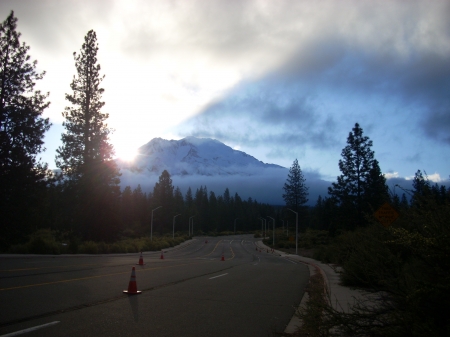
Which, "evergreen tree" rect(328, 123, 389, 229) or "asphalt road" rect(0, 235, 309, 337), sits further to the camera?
"evergreen tree" rect(328, 123, 389, 229)

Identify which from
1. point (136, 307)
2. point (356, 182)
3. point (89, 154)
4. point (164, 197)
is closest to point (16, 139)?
point (89, 154)

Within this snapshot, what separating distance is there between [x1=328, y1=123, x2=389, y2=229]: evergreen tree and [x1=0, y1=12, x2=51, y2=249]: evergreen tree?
3770 cm

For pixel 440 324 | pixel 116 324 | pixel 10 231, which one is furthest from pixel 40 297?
pixel 10 231

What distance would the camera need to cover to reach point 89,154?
136 feet

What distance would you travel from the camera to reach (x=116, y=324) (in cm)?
644

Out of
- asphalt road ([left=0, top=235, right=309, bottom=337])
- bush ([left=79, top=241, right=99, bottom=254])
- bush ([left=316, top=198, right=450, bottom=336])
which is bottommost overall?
bush ([left=79, top=241, right=99, bottom=254])

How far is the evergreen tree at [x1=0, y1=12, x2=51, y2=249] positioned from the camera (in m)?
30.1

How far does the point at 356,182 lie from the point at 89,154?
1383 inches

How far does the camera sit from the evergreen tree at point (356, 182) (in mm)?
49094

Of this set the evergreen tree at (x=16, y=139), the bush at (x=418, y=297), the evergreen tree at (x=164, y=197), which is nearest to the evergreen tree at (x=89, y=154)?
the evergreen tree at (x=16, y=139)

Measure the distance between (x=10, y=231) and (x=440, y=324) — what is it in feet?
109

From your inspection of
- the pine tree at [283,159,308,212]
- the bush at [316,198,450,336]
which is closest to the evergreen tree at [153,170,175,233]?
the pine tree at [283,159,308,212]

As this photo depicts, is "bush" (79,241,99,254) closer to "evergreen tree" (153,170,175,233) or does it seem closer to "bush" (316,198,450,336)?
"bush" (316,198,450,336)

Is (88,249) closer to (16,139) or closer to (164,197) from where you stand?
(16,139)
